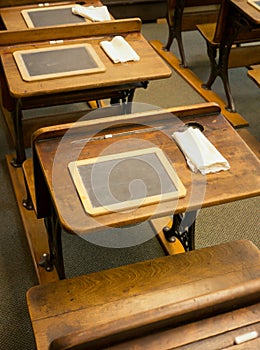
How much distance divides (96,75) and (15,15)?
785mm

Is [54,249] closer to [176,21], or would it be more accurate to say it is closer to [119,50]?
[119,50]

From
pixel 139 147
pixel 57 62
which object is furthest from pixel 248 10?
pixel 139 147

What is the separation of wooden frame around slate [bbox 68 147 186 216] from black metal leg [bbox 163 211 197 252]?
0.49 m

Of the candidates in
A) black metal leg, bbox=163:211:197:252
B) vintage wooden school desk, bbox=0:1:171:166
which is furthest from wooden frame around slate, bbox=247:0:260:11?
black metal leg, bbox=163:211:197:252

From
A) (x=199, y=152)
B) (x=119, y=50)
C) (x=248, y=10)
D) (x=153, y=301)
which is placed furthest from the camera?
(x=248, y=10)

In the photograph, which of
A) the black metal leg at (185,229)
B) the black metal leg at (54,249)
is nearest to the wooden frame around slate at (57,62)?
the black metal leg at (54,249)

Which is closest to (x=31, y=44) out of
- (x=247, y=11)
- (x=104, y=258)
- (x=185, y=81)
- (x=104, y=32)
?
(x=104, y=32)

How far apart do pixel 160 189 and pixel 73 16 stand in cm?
148

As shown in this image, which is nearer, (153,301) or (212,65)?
(153,301)

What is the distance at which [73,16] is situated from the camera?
102 inches

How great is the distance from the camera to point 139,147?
164cm

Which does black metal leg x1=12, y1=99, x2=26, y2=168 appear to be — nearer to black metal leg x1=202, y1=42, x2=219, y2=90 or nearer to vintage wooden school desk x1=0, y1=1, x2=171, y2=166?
vintage wooden school desk x1=0, y1=1, x2=171, y2=166

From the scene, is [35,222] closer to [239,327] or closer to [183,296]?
[183,296]

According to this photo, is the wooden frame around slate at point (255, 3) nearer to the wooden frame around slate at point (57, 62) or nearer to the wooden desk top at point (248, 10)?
the wooden desk top at point (248, 10)
